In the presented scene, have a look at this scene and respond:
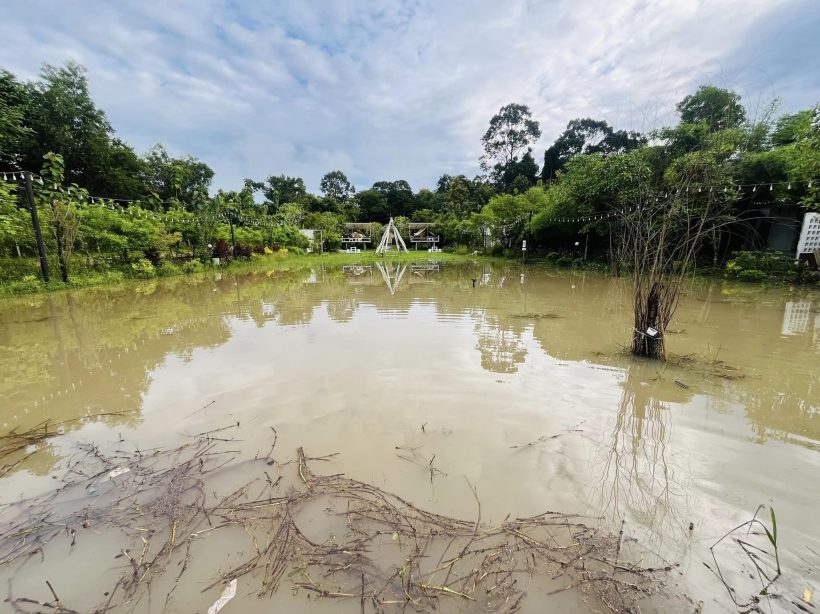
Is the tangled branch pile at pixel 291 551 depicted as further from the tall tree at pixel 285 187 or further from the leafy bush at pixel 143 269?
the tall tree at pixel 285 187

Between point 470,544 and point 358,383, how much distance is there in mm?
2406

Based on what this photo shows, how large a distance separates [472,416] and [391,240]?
103 feet

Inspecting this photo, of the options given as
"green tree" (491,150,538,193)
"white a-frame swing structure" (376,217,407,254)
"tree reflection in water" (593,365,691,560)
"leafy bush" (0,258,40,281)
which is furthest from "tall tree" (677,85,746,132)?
"leafy bush" (0,258,40,281)

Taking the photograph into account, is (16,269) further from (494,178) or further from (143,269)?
(494,178)

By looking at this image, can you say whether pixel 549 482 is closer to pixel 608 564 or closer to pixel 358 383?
pixel 608 564

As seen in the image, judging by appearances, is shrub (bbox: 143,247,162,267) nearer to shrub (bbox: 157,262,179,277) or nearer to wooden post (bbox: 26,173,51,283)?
shrub (bbox: 157,262,179,277)

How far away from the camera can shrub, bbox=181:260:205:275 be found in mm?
15695

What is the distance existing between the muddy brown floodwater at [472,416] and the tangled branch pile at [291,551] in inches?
1.5

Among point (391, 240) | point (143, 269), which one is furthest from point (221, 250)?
point (391, 240)

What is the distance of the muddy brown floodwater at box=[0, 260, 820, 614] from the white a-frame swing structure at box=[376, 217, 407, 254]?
20.4 metres

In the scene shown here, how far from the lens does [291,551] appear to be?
195 cm

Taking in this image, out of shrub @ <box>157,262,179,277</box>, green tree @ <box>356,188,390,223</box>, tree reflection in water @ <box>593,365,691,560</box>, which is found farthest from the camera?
green tree @ <box>356,188,390,223</box>

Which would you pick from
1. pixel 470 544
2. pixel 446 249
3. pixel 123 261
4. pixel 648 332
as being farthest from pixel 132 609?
pixel 446 249

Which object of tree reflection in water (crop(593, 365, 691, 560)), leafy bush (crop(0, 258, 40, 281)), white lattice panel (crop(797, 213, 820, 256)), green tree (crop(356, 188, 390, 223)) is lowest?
tree reflection in water (crop(593, 365, 691, 560))
